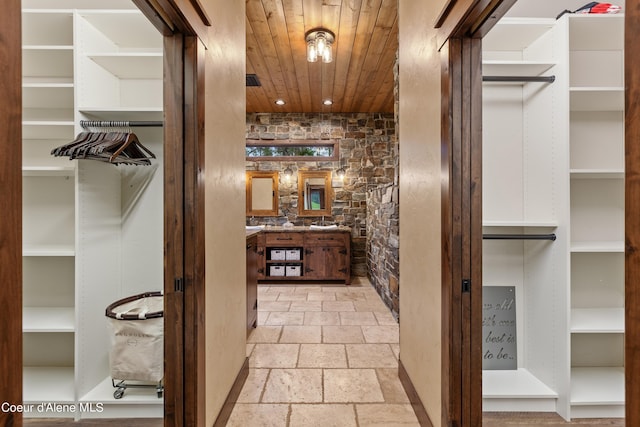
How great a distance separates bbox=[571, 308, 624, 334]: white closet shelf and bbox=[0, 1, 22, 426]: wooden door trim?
7.78 feet

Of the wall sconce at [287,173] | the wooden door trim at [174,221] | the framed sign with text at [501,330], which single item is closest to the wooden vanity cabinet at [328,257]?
the wall sconce at [287,173]

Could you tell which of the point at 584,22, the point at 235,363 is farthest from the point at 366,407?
the point at 584,22

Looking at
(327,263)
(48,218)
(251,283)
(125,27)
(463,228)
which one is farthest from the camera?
(327,263)

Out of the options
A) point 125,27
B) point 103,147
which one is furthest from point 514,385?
point 125,27

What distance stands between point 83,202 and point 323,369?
192 cm

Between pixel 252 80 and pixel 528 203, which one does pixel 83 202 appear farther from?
pixel 252 80

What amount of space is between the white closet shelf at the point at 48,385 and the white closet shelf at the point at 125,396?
100mm

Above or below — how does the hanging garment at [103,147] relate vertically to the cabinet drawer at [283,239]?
above

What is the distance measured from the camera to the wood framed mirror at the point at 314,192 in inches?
233

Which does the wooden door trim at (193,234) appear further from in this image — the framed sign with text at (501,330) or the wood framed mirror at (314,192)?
the wood framed mirror at (314,192)

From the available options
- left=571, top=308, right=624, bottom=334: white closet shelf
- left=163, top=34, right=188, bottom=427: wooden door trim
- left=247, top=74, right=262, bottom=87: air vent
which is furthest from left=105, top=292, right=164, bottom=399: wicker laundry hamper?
left=247, top=74, right=262, bottom=87: air vent

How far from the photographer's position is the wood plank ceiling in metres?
2.92

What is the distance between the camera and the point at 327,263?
5309 mm

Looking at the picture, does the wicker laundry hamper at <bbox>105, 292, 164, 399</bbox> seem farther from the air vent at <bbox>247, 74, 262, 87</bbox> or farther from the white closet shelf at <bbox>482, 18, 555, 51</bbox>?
the air vent at <bbox>247, 74, 262, 87</bbox>
